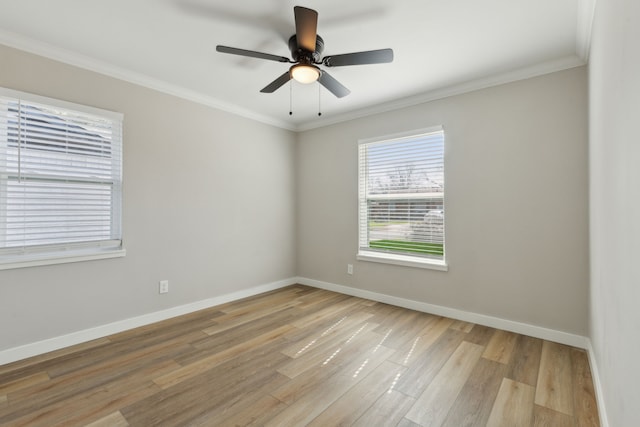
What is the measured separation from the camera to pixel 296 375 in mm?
2113

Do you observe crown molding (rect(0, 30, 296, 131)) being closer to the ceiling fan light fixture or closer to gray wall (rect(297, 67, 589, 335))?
the ceiling fan light fixture

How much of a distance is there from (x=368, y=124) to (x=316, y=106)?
0.74 m

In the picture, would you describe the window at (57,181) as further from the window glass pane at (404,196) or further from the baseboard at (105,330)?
the window glass pane at (404,196)

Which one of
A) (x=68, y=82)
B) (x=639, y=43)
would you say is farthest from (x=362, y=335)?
(x=68, y=82)

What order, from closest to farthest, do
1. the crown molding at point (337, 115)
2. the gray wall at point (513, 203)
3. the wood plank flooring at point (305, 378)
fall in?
the wood plank flooring at point (305, 378) → the crown molding at point (337, 115) → the gray wall at point (513, 203)

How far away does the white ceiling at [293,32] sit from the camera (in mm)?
1975

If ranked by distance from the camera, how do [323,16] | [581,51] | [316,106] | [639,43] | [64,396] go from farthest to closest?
1. [316,106]
2. [581,51]
3. [323,16]
4. [64,396]
5. [639,43]

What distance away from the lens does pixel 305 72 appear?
218cm

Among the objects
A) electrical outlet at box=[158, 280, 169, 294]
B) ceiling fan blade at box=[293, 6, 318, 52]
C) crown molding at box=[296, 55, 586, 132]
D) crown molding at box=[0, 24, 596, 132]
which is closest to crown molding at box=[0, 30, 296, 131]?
crown molding at box=[0, 24, 596, 132]

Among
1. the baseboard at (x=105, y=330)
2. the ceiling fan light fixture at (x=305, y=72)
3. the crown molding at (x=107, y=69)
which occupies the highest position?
the crown molding at (x=107, y=69)

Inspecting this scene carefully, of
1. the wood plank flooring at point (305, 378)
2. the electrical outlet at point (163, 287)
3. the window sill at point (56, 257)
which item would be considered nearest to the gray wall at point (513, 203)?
the wood plank flooring at point (305, 378)

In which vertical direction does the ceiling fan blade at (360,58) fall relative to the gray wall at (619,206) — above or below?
above

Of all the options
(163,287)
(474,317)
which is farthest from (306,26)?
(474,317)

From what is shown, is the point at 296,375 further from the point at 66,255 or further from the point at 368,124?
the point at 368,124
